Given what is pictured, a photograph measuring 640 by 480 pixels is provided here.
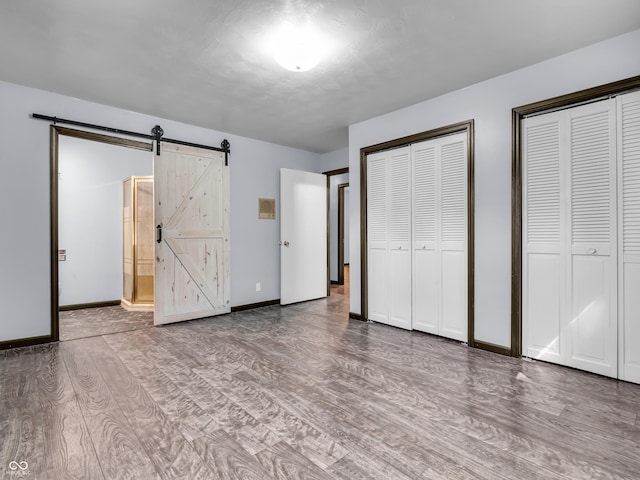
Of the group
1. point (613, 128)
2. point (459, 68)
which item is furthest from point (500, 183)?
point (459, 68)

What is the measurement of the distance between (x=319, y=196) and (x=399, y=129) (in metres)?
2.13

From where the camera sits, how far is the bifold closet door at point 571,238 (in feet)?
8.46

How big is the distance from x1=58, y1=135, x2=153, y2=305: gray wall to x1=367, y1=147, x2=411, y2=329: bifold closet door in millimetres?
3994

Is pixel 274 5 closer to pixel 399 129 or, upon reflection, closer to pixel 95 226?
pixel 399 129

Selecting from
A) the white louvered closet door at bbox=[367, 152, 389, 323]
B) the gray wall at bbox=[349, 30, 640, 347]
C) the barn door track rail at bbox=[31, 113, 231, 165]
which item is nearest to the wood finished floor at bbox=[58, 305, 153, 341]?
the barn door track rail at bbox=[31, 113, 231, 165]

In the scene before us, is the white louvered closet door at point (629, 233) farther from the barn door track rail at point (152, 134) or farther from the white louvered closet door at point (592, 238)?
the barn door track rail at point (152, 134)

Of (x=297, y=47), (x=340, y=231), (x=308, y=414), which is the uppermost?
(x=297, y=47)

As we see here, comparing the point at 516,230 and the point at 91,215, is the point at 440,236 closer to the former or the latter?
the point at 516,230

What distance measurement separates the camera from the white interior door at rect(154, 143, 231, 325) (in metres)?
4.21

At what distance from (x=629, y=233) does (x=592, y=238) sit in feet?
0.71

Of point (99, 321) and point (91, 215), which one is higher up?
point (91, 215)

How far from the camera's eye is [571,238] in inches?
108

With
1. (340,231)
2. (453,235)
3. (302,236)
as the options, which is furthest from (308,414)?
(340,231)

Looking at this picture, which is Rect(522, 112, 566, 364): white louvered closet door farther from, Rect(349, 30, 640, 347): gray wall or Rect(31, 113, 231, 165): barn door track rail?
Rect(31, 113, 231, 165): barn door track rail
